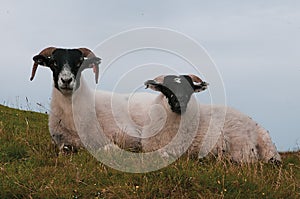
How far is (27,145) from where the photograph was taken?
33.0 ft

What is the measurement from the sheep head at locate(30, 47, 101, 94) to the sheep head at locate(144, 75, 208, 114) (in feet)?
4.36

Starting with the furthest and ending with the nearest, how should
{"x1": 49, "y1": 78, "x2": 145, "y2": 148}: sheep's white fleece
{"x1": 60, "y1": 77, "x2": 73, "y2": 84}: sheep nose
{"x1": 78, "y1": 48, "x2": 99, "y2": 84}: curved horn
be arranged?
{"x1": 78, "y1": 48, "x2": 99, "y2": 84}: curved horn, {"x1": 49, "y1": 78, "x2": 145, "y2": 148}: sheep's white fleece, {"x1": 60, "y1": 77, "x2": 73, "y2": 84}: sheep nose

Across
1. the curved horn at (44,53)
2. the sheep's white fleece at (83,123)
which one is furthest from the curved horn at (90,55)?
the curved horn at (44,53)

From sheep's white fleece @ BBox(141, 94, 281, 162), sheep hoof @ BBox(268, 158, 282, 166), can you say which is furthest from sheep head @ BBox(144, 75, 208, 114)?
sheep hoof @ BBox(268, 158, 282, 166)

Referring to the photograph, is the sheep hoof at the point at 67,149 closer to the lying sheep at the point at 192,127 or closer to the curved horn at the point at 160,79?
the lying sheep at the point at 192,127

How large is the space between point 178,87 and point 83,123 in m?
2.11

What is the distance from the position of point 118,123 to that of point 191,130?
1.61 m

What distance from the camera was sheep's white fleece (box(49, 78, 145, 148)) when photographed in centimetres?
1050

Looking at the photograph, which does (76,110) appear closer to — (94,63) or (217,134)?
(94,63)

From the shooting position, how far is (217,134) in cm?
1086

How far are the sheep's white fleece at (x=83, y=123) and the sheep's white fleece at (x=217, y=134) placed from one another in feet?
1.69

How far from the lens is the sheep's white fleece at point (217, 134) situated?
10.6 m

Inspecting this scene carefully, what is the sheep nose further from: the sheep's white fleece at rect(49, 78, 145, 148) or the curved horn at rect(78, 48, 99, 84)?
the curved horn at rect(78, 48, 99, 84)

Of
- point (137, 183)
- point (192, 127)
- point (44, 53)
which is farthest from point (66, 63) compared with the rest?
point (137, 183)
